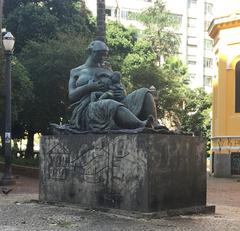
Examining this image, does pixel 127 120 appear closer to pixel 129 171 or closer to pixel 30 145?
pixel 129 171

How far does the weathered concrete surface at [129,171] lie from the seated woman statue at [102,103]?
0.33 meters

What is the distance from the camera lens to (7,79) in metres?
16.9

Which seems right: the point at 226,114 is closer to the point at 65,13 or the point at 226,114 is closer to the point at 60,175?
the point at 65,13

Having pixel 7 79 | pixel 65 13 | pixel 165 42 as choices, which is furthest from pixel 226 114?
pixel 165 42

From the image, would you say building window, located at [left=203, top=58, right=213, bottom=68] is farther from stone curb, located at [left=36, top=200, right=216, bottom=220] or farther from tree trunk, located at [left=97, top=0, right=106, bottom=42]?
stone curb, located at [left=36, top=200, right=216, bottom=220]

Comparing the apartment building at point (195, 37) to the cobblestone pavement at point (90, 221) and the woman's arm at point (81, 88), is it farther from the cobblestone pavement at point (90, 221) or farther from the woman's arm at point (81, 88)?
the cobblestone pavement at point (90, 221)

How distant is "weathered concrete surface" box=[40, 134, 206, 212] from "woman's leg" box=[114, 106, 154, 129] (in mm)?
342

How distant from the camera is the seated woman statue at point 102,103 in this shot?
9.57 metres

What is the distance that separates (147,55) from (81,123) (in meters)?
31.6

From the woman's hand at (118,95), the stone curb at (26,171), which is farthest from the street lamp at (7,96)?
the woman's hand at (118,95)

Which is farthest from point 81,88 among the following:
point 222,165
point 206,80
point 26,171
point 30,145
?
point 206,80

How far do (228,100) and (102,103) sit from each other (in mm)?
18776

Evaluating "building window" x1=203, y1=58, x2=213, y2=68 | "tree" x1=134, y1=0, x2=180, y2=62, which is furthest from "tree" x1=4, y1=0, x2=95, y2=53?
"building window" x1=203, y1=58, x2=213, y2=68

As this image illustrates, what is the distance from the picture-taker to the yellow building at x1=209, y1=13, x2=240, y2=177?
90.1 feet
